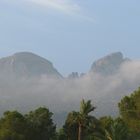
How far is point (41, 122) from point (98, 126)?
539 inches

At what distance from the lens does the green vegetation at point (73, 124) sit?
110375 mm

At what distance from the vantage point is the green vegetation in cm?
11038

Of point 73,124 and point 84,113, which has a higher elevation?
point 73,124

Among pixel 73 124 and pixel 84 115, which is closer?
pixel 84 115

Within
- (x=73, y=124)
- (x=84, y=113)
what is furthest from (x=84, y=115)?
(x=73, y=124)

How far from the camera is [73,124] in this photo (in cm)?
12506

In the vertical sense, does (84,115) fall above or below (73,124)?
below

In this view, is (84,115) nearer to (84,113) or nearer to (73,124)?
(84,113)

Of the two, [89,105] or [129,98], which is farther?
[129,98]

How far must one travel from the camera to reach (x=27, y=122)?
393 feet

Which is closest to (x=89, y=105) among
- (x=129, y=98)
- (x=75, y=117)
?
(x=75, y=117)

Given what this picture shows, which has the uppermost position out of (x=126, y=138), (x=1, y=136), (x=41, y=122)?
(x=41, y=122)

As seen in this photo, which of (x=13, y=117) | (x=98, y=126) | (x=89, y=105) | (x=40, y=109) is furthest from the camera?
(x=40, y=109)

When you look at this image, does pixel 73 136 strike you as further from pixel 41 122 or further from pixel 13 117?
pixel 13 117
